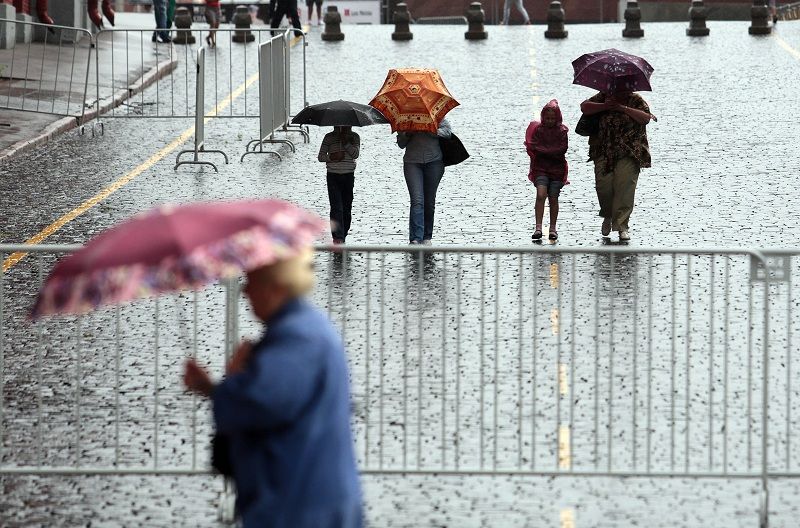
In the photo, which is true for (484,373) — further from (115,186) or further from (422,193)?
(115,186)

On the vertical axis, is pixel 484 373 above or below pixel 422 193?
below

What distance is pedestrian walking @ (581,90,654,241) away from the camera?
15359 mm

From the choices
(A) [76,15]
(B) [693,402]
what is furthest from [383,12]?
(B) [693,402]

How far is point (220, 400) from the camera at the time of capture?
17.2ft

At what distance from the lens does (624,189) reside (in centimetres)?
1538

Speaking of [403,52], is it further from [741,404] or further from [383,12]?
[383,12]

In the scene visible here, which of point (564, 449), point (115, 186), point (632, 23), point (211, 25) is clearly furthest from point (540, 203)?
point (211, 25)

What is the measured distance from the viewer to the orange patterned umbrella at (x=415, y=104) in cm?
1527

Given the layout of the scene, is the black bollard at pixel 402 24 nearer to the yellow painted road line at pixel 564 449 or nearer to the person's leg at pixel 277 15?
the person's leg at pixel 277 15

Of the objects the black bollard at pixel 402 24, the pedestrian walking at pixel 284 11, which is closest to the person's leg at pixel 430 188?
the pedestrian walking at pixel 284 11

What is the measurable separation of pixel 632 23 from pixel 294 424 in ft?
105

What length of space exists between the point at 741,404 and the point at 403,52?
25.0 m

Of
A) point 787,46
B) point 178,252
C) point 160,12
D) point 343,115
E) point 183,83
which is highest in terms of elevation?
point 160,12

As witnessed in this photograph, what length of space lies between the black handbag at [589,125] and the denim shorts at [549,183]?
18.9 inches
